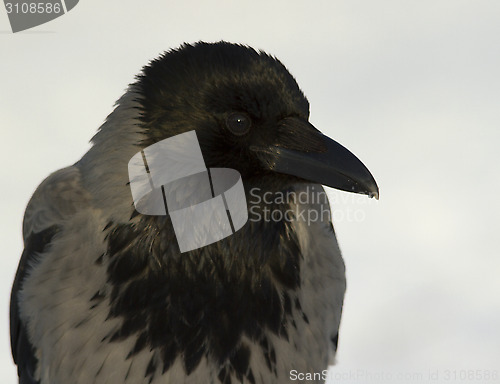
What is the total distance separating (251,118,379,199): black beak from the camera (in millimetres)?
5914

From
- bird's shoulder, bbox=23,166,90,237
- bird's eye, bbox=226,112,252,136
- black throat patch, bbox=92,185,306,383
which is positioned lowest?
black throat patch, bbox=92,185,306,383

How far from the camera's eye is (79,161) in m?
7.00

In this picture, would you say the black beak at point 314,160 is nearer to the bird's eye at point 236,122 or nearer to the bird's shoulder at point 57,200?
the bird's eye at point 236,122

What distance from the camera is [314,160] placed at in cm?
599

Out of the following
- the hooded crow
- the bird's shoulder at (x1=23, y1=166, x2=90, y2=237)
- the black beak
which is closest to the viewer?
the black beak

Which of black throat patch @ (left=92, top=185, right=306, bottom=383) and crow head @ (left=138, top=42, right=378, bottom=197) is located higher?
crow head @ (left=138, top=42, right=378, bottom=197)

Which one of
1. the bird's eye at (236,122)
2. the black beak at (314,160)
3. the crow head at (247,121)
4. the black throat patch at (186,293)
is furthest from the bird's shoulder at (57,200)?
the black beak at (314,160)

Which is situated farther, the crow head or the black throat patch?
the black throat patch

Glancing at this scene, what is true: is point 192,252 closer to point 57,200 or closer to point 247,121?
point 247,121

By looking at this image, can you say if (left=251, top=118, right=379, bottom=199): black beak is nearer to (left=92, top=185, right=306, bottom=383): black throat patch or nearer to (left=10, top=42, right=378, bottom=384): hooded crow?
(left=10, top=42, right=378, bottom=384): hooded crow

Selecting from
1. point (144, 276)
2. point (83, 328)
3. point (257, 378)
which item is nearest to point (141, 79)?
point (144, 276)

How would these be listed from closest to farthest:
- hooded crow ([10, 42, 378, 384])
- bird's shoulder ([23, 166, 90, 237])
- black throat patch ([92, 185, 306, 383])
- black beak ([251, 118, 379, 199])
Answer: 1. black beak ([251, 118, 379, 199])
2. hooded crow ([10, 42, 378, 384])
3. black throat patch ([92, 185, 306, 383])
4. bird's shoulder ([23, 166, 90, 237])

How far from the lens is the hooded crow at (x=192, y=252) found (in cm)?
602

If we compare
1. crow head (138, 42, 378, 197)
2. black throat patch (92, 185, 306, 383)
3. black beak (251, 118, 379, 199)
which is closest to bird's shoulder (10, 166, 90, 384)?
black throat patch (92, 185, 306, 383)
